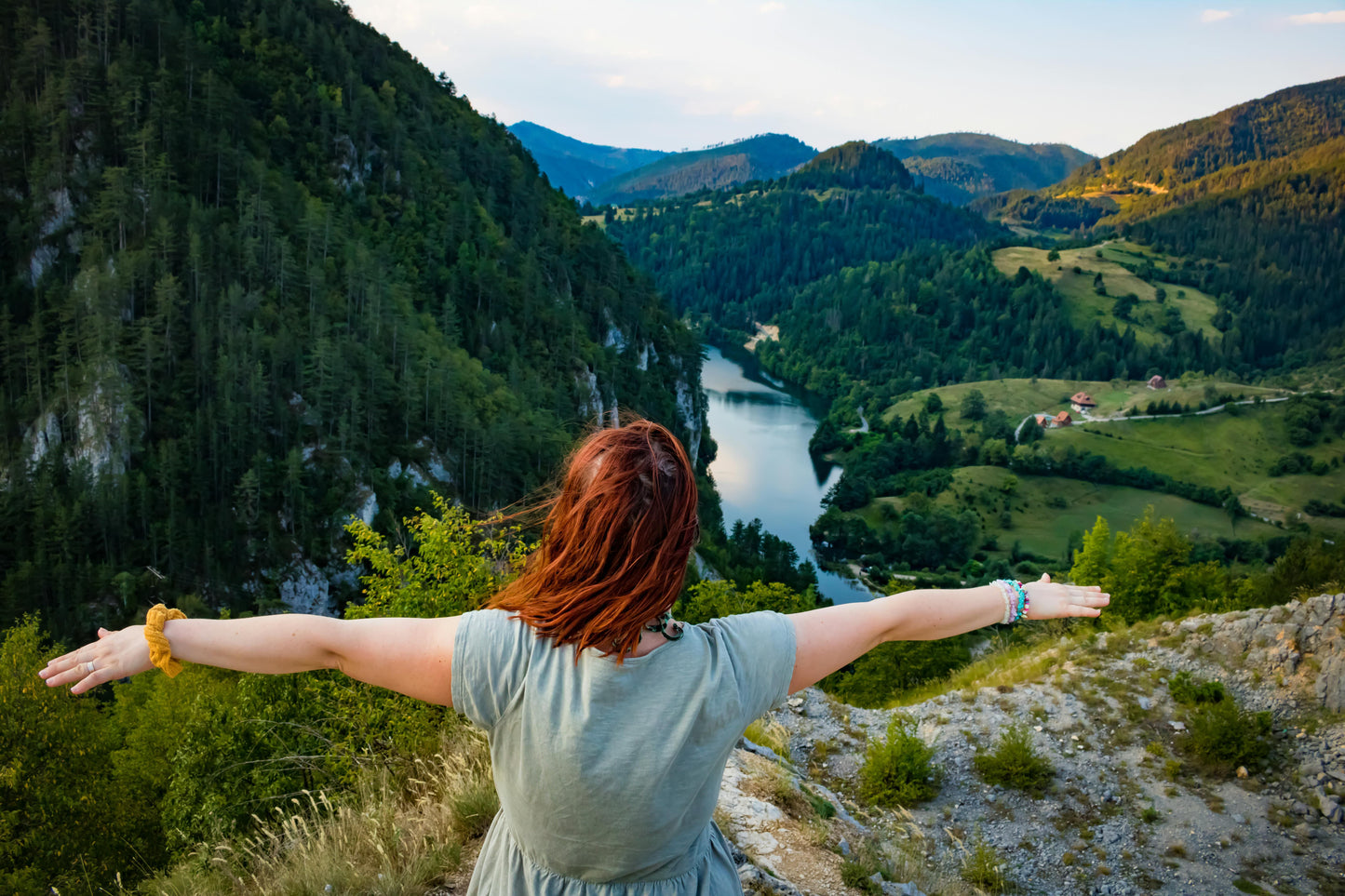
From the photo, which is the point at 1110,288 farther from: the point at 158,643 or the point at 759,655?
the point at 158,643

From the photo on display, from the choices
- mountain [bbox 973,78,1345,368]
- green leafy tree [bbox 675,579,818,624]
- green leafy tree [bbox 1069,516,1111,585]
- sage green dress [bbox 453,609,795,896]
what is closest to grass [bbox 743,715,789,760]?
sage green dress [bbox 453,609,795,896]

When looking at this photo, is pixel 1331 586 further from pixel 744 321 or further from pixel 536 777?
pixel 744 321

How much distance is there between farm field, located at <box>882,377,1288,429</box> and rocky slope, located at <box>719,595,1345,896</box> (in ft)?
299

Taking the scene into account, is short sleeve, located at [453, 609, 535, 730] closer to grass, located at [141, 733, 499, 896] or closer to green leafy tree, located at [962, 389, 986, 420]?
grass, located at [141, 733, 499, 896]

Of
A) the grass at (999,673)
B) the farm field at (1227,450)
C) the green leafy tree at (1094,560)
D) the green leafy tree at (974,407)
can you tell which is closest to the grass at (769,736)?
the grass at (999,673)

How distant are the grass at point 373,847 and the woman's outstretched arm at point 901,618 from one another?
8.60 ft

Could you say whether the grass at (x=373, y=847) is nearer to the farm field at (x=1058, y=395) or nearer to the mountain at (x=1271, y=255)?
the farm field at (x=1058, y=395)

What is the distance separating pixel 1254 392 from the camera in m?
100

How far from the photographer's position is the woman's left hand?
6.88 feet

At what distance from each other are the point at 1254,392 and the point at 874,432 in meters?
51.1

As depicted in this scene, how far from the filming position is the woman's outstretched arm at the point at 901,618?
167cm

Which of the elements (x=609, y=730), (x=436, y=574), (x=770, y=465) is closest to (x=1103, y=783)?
(x=436, y=574)

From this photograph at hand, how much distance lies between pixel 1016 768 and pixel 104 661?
1033 centimetres

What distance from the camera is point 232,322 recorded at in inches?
1933
